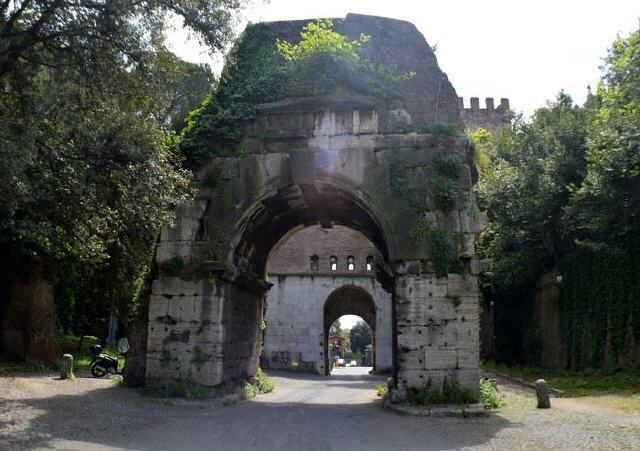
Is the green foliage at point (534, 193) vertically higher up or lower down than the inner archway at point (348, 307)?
higher up

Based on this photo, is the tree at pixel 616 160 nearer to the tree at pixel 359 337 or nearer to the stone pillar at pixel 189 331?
the stone pillar at pixel 189 331

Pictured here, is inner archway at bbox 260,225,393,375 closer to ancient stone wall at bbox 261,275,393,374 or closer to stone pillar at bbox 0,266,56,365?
ancient stone wall at bbox 261,275,393,374

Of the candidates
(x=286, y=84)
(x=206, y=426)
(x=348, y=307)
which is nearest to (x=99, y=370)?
(x=206, y=426)

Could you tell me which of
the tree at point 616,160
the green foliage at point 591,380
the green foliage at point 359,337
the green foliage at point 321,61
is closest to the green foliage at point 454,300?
the green foliage at point 321,61

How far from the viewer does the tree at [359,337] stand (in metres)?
84.8

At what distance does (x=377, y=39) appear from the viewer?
44.2 ft

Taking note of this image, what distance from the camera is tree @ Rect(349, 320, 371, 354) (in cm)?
8484

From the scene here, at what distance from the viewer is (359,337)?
85.9m

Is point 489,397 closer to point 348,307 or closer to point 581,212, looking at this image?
A: point 581,212

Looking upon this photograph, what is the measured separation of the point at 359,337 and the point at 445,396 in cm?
7594

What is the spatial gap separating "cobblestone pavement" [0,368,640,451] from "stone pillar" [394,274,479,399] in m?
0.90

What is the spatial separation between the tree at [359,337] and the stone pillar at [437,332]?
73752 millimetres

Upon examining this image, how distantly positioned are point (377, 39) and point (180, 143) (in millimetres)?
4892

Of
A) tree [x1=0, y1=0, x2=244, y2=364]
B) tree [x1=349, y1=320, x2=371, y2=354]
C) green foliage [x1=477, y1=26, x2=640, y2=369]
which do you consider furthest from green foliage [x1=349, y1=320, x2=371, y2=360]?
tree [x1=0, y1=0, x2=244, y2=364]
